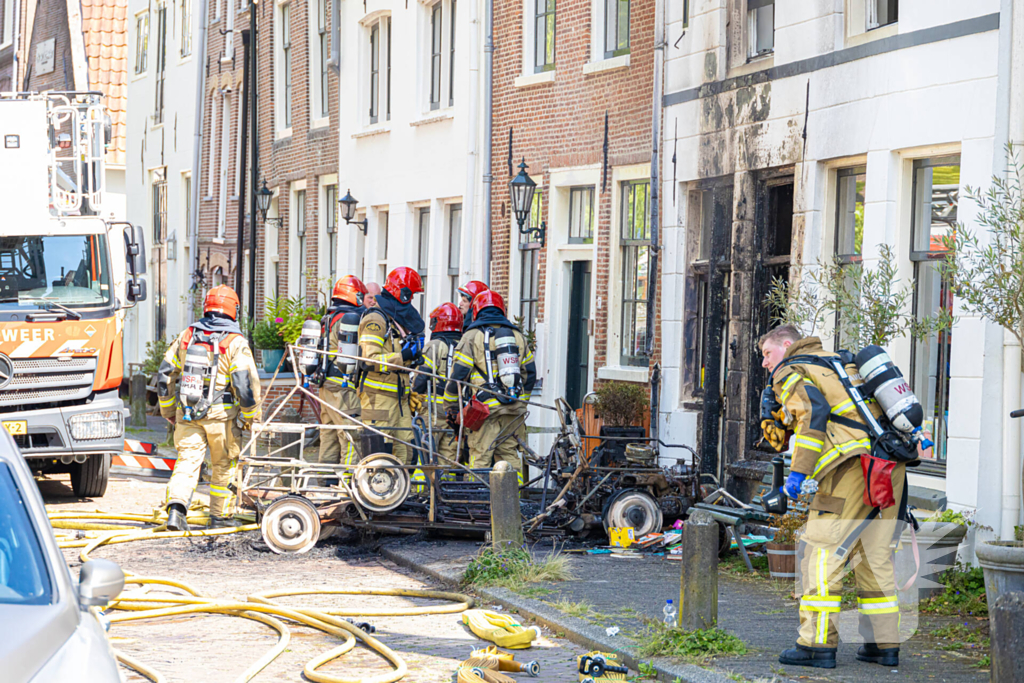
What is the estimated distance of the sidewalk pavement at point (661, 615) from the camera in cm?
729

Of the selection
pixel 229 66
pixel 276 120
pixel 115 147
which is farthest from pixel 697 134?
pixel 115 147

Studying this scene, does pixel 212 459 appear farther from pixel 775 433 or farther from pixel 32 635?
pixel 32 635

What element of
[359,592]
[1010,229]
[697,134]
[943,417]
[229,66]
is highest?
[229,66]

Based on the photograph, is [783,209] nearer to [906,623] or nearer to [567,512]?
[567,512]

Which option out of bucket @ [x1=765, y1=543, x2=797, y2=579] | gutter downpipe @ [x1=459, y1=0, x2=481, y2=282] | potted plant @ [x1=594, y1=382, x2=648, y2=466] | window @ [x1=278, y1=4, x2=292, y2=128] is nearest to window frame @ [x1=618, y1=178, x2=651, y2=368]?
potted plant @ [x1=594, y1=382, x2=648, y2=466]

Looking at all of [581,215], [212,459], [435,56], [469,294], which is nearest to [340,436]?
[469,294]

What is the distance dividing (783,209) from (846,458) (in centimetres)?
595

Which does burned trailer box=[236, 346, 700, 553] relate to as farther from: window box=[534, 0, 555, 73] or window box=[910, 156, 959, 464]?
window box=[534, 0, 555, 73]

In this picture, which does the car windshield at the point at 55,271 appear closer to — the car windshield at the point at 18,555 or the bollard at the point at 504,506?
the bollard at the point at 504,506

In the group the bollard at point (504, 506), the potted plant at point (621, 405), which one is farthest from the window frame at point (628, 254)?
the bollard at point (504, 506)

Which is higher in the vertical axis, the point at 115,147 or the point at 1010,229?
the point at 115,147

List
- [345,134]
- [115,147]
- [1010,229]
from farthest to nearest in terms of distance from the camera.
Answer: [115,147] < [345,134] < [1010,229]

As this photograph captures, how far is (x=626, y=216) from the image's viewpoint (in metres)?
15.8

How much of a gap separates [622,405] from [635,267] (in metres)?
1.60
